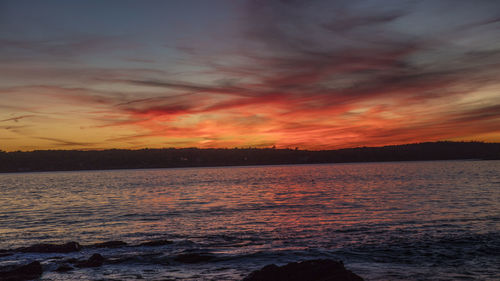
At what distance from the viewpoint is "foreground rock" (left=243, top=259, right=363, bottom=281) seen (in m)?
14.9

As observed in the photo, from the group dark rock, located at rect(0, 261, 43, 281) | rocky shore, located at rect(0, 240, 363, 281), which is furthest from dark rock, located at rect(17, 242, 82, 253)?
dark rock, located at rect(0, 261, 43, 281)

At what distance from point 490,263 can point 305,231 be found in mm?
14007

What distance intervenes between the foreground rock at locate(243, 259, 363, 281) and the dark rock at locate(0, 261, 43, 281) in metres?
11.2

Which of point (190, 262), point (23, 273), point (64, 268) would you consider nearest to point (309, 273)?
point (190, 262)

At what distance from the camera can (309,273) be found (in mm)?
15352

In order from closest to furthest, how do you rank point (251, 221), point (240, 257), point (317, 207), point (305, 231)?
point (240, 257) < point (305, 231) < point (251, 221) < point (317, 207)

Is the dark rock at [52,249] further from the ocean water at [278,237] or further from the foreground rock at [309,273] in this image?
the foreground rock at [309,273]

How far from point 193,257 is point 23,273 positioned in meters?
8.88

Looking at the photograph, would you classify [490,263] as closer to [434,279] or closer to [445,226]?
[434,279]

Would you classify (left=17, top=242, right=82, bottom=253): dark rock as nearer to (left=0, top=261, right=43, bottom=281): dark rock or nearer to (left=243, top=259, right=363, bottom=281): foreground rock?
(left=0, top=261, right=43, bottom=281): dark rock

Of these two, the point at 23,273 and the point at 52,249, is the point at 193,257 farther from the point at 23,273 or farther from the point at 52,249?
the point at 52,249

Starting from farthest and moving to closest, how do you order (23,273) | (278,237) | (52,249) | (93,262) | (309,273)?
(278,237) < (52,249) < (93,262) < (23,273) < (309,273)

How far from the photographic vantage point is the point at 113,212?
4769cm

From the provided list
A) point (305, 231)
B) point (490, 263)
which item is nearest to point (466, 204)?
point (305, 231)
